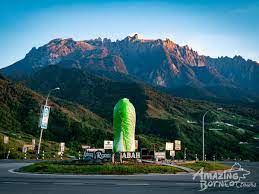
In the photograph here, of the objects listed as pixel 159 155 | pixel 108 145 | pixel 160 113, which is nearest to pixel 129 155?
pixel 108 145

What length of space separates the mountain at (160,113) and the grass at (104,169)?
215 ft

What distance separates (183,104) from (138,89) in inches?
738

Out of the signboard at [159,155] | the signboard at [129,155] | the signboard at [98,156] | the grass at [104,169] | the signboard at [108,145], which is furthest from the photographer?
the signboard at [159,155]

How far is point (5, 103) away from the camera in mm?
106188

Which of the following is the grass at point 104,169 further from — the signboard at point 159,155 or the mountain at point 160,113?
the mountain at point 160,113

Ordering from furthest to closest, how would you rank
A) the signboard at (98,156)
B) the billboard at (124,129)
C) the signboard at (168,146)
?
the signboard at (168,146) → the billboard at (124,129) → the signboard at (98,156)

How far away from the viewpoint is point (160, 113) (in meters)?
143

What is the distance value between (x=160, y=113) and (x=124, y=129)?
10908 cm

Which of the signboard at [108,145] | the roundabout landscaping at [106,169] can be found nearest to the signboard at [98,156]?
the signboard at [108,145]

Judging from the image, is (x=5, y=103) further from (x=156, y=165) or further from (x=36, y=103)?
(x=156, y=165)

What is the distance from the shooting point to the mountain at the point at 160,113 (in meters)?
121

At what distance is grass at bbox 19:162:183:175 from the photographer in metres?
29.3

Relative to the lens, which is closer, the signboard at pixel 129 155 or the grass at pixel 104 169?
the grass at pixel 104 169

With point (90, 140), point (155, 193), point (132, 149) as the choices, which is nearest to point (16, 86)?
point (90, 140)
